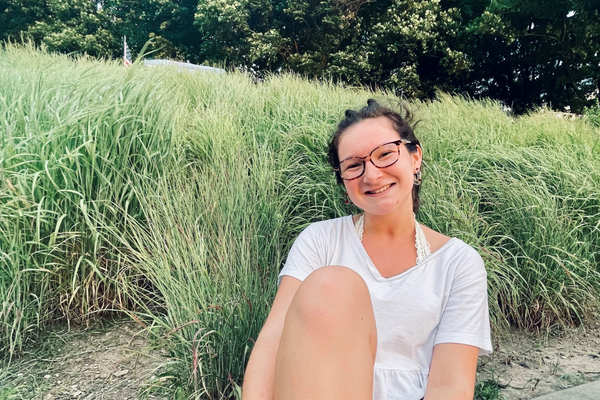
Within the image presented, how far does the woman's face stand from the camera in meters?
1.48

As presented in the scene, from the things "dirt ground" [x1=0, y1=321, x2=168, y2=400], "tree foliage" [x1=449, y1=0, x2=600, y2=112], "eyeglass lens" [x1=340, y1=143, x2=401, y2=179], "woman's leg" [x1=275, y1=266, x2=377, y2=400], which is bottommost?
"dirt ground" [x1=0, y1=321, x2=168, y2=400]

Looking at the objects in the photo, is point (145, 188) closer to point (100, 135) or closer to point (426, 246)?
point (100, 135)

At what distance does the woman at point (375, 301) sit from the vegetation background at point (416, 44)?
11.3 metres

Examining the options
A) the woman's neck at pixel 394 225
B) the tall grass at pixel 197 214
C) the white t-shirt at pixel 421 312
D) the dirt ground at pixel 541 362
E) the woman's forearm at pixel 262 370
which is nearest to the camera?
the woman's forearm at pixel 262 370

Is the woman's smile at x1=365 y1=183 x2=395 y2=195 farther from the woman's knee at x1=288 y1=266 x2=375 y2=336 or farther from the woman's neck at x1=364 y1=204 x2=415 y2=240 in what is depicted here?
the woman's knee at x1=288 y1=266 x2=375 y2=336

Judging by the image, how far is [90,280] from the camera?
2.32 meters

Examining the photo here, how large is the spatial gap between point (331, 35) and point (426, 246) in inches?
570

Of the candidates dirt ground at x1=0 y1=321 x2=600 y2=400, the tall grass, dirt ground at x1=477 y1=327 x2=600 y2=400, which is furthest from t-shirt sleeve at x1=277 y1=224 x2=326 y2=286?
dirt ground at x1=477 y1=327 x2=600 y2=400

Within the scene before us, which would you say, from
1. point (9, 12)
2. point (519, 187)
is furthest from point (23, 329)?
point (9, 12)

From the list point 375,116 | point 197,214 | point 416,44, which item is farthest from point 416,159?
point 416,44

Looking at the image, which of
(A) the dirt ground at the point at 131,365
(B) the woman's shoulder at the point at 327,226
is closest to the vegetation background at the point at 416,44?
(A) the dirt ground at the point at 131,365

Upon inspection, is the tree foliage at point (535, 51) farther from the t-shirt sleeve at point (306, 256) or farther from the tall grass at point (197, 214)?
the t-shirt sleeve at point (306, 256)

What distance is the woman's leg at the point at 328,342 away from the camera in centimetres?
114

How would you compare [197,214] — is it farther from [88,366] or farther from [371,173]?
[371,173]
